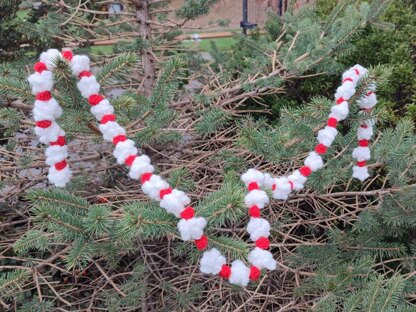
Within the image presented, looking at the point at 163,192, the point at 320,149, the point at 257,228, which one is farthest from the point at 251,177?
the point at 320,149

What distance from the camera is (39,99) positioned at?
1.30 metres

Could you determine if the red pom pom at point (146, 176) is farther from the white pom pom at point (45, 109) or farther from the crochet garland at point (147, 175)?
the white pom pom at point (45, 109)

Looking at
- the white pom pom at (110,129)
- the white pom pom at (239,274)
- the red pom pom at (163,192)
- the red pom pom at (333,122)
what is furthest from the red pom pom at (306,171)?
the white pom pom at (110,129)

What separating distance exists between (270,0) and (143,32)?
18.4 ft

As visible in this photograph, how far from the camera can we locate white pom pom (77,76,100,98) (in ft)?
4.27

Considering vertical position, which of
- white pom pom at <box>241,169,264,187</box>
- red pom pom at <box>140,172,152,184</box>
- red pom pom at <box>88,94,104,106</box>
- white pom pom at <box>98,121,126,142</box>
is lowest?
white pom pom at <box>241,169,264,187</box>

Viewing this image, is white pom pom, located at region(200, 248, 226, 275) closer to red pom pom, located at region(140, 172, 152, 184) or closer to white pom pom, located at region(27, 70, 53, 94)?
red pom pom, located at region(140, 172, 152, 184)

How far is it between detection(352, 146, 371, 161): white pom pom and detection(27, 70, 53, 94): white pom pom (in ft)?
3.62

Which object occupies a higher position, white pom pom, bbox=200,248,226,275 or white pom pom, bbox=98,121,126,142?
white pom pom, bbox=98,121,126,142

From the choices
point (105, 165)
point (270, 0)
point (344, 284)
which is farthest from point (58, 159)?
point (270, 0)

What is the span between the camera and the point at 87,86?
4.30ft

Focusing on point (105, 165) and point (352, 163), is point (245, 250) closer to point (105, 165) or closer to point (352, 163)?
point (352, 163)

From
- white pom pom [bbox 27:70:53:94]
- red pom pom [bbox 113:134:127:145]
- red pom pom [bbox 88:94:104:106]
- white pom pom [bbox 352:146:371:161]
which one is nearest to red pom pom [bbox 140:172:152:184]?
red pom pom [bbox 113:134:127:145]

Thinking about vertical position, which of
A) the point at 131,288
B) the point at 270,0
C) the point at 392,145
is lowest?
the point at 270,0
